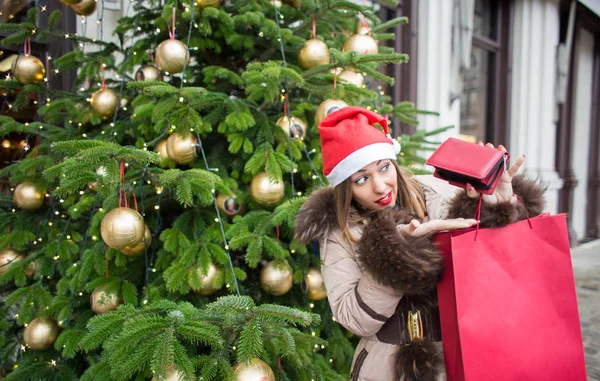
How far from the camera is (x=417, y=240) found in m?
1.19

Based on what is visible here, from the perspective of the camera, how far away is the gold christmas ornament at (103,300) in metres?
1.86

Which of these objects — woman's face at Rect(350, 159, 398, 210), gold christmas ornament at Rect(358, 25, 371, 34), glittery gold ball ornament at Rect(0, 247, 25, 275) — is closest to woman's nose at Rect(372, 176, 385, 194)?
woman's face at Rect(350, 159, 398, 210)

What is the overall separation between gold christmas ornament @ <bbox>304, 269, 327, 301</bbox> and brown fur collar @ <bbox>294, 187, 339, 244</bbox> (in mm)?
684

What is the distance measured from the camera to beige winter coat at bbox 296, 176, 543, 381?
126 cm

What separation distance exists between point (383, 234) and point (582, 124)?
9.65 meters

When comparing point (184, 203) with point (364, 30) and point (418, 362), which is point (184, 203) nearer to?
point (418, 362)

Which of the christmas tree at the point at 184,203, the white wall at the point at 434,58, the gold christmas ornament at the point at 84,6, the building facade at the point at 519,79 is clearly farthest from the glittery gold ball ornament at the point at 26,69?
the white wall at the point at 434,58

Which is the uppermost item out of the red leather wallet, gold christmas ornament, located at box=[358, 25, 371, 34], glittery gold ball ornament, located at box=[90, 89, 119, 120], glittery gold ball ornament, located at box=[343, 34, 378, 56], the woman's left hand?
gold christmas ornament, located at box=[358, 25, 371, 34]

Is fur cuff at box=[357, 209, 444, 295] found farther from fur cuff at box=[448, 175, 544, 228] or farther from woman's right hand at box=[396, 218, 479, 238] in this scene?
fur cuff at box=[448, 175, 544, 228]

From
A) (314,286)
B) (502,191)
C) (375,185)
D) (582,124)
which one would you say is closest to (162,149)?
(314,286)

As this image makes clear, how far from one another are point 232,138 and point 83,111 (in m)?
1.01

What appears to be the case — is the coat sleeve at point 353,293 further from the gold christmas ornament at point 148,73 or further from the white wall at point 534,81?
the white wall at point 534,81

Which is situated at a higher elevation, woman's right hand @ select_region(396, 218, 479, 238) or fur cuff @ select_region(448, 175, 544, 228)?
fur cuff @ select_region(448, 175, 544, 228)

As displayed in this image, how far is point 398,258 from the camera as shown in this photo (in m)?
1.18
